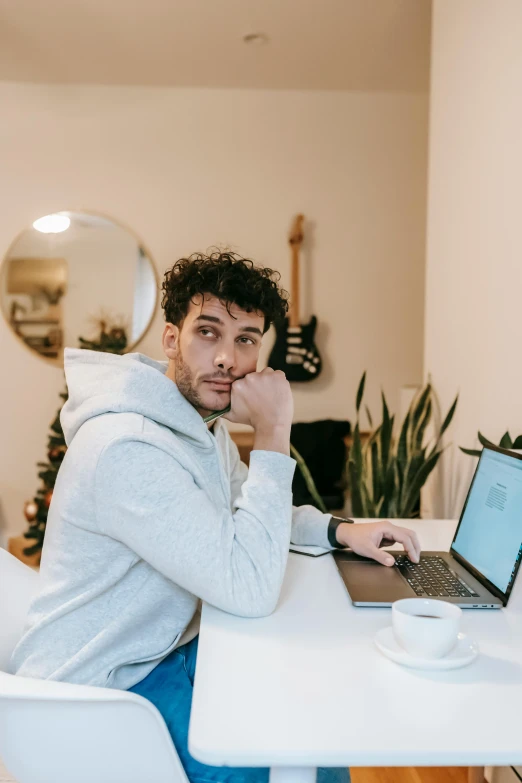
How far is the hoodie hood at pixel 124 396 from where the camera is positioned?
49.6 inches

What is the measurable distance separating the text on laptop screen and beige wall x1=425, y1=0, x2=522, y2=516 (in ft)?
1.71

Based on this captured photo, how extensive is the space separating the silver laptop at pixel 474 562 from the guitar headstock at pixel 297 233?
2714 millimetres

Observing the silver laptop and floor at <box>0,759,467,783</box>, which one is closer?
the silver laptop

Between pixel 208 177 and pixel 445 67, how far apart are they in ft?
5.83

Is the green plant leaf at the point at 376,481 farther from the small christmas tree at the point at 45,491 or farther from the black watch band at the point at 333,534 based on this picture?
the small christmas tree at the point at 45,491

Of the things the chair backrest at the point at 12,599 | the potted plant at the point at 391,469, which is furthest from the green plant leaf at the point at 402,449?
the chair backrest at the point at 12,599

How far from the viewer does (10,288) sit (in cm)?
399

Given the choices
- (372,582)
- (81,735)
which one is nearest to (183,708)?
(81,735)

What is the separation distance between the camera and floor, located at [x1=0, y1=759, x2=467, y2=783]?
6.60ft

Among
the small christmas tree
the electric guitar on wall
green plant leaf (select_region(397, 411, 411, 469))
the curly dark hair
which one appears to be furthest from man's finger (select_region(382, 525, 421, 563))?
the electric guitar on wall

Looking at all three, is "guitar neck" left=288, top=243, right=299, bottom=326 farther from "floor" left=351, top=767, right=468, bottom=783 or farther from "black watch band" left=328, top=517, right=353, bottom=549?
"black watch band" left=328, top=517, right=353, bottom=549

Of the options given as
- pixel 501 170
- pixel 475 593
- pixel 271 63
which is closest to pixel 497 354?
pixel 501 170

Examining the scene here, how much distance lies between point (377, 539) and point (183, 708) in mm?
514

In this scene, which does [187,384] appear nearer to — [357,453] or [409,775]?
[357,453]
